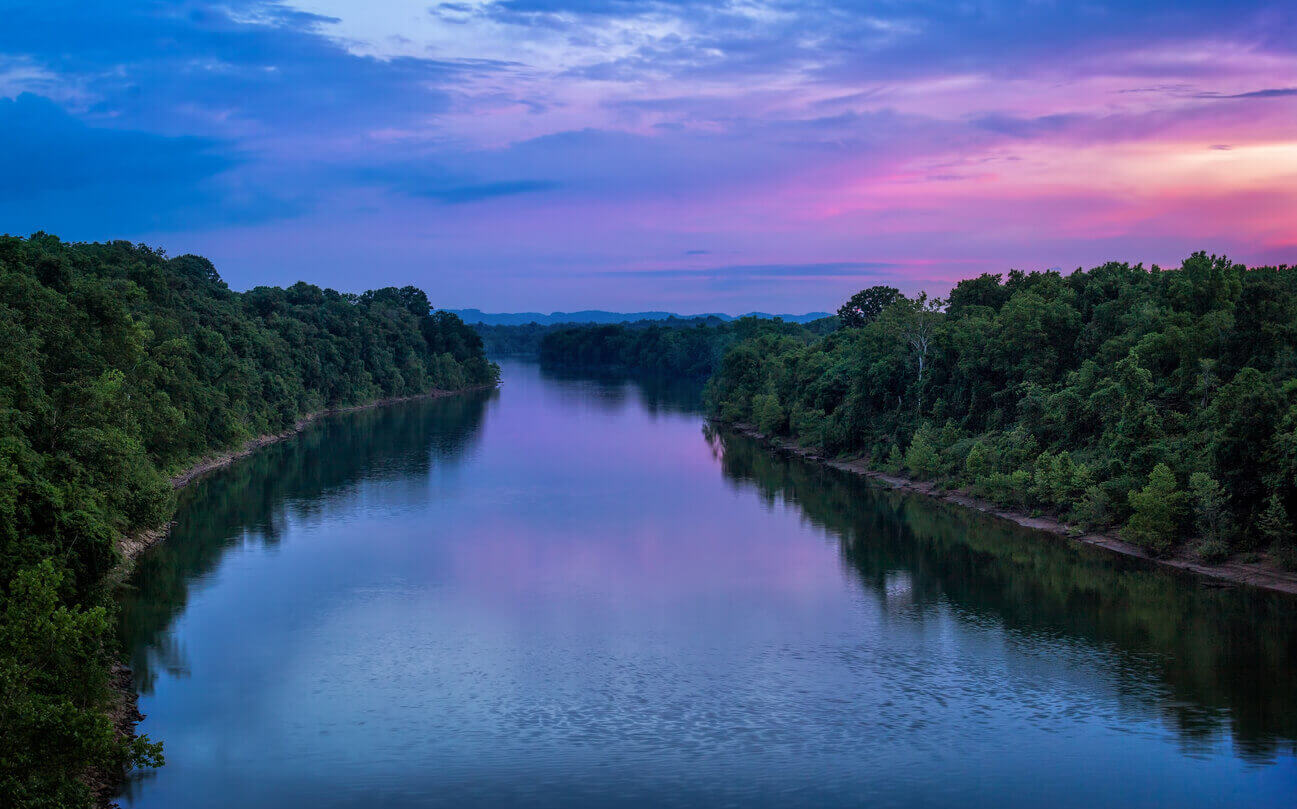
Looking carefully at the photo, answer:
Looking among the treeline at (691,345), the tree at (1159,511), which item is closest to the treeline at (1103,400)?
the tree at (1159,511)

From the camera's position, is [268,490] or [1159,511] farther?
[268,490]

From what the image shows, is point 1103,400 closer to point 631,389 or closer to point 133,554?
point 133,554

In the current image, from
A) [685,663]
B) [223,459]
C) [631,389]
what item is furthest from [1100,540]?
[631,389]

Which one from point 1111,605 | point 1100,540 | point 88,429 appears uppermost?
point 88,429

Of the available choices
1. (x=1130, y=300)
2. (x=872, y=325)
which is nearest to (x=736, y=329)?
(x=872, y=325)

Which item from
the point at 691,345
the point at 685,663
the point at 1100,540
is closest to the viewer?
the point at 685,663

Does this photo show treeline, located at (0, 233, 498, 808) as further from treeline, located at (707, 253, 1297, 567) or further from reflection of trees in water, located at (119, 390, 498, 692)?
treeline, located at (707, 253, 1297, 567)
